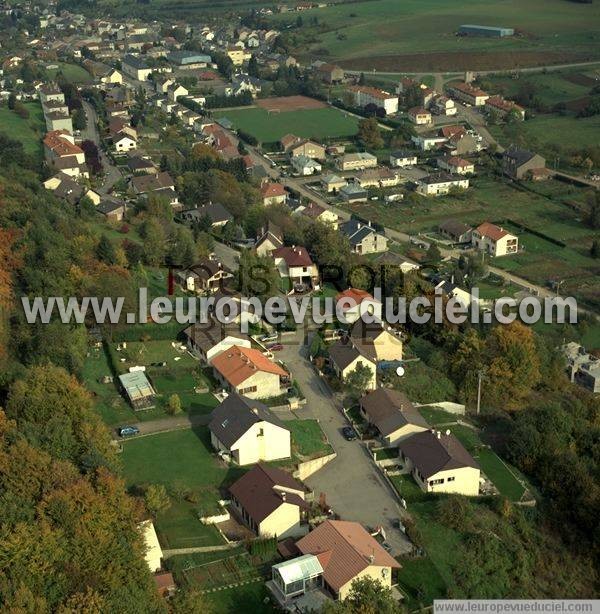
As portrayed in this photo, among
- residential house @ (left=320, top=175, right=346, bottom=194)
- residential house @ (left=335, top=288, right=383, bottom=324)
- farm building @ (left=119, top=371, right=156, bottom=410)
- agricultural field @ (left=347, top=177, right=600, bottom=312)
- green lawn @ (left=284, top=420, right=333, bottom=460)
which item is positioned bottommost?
agricultural field @ (left=347, top=177, right=600, bottom=312)

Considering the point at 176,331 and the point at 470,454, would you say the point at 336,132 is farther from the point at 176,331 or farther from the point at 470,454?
the point at 470,454

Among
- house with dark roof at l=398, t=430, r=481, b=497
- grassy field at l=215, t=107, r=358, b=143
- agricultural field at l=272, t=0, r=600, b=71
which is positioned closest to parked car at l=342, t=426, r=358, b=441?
house with dark roof at l=398, t=430, r=481, b=497

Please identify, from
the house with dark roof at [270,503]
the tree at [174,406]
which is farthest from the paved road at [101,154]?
the house with dark roof at [270,503]

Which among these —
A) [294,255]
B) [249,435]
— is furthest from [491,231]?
[249,435]

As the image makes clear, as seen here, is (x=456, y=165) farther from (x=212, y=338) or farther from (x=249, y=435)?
(x=249, y=435)

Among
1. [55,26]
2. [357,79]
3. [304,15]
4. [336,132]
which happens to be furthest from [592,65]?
[55,26]

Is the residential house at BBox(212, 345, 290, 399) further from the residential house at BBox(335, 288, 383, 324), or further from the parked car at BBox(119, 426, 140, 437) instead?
the residential house at BBox(335, 288, 383, 324)
